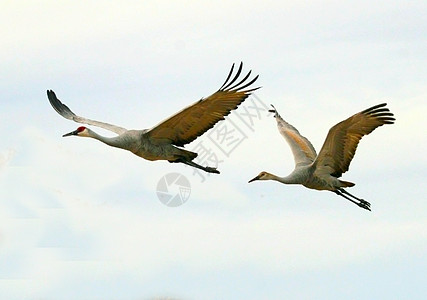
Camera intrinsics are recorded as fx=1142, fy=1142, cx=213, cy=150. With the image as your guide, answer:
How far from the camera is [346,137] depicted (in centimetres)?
2689

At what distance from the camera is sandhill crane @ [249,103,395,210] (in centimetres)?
2633

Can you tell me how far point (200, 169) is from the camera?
26734mm

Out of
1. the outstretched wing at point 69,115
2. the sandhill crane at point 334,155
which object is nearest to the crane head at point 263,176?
the sandhill crane at point 334,155

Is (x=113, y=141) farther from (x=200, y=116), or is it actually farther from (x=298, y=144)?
(x=298, y=144)

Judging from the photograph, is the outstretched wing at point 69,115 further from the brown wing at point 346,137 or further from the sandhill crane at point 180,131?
the brown wing at point 346,137

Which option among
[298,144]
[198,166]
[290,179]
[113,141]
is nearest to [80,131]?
[113,141]

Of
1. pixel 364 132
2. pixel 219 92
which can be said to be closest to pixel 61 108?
pixel 219 92

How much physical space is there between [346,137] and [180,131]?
4019 millimetres

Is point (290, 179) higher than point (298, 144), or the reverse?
point (298, 144)

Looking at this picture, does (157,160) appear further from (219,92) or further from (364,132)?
(364,132)

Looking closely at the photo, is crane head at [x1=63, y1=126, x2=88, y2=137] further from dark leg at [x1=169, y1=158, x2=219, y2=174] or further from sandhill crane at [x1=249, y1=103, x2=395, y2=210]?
sandhill crane at [x1=249, y1=103, x2=395, y2=210]

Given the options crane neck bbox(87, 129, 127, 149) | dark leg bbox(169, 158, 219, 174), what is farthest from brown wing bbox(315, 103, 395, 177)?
crane neck bbox(87, 129, 127, 149)

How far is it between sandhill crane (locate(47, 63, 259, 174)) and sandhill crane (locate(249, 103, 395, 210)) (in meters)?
2.30

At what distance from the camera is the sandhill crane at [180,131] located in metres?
24.8
